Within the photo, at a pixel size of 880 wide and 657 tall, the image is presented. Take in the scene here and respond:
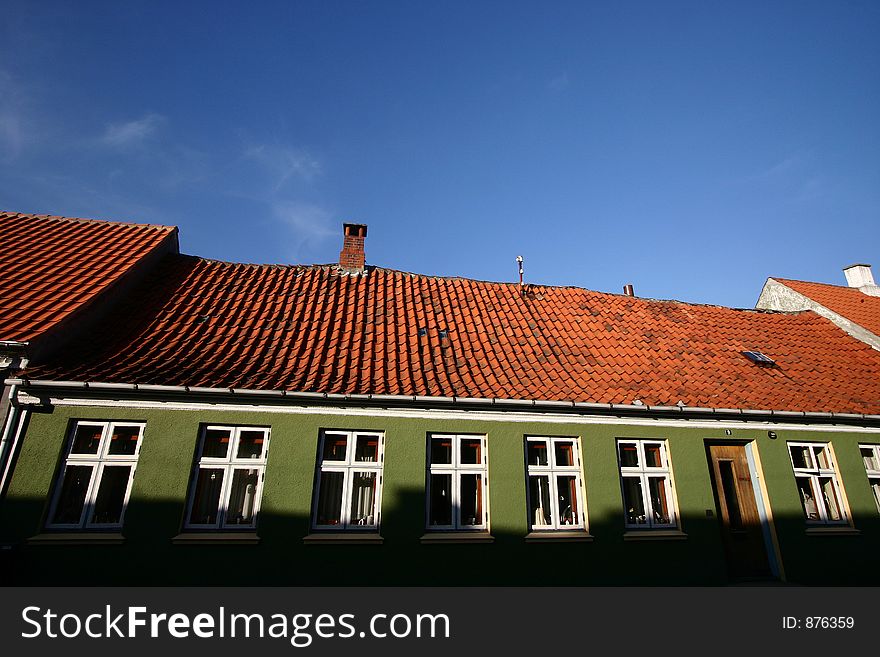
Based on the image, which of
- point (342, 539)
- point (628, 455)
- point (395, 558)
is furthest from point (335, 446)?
point (628, 455)

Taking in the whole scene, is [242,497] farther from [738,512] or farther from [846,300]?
[846,300]

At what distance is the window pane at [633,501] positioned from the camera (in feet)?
24.9

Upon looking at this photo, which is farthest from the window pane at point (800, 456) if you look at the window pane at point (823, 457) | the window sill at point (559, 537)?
the window sill at point (559, 537)

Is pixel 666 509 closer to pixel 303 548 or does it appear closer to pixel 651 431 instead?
pixel 651 431

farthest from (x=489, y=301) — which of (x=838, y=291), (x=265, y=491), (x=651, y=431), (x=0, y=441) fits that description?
(x=838, y=291)

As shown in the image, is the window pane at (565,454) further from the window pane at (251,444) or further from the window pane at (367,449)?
the window pane at (251,444)

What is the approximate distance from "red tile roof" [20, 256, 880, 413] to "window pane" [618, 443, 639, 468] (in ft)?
2.98

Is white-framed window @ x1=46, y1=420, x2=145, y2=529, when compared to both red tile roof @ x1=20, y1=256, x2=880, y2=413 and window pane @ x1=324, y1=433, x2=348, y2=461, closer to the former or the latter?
red tile roof @ x1=20, y1=256, x2=880, y2=413

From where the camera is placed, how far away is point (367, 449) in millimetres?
7191

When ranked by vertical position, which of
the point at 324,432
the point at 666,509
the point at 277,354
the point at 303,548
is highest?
the point at 277,354

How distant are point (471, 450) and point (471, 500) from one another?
816 millimetres

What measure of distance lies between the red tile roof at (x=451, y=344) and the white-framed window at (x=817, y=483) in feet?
3.10

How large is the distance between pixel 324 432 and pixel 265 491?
3.99 ft
